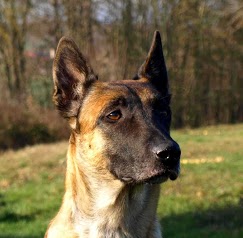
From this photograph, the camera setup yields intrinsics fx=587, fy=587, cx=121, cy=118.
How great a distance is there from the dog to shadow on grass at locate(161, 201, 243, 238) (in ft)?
9.37

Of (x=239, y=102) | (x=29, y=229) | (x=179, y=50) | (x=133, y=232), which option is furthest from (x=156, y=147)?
(x=239, y=102)

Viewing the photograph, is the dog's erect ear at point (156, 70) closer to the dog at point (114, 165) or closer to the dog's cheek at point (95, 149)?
the dog at point (114, 165)

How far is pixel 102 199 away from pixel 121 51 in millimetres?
19809

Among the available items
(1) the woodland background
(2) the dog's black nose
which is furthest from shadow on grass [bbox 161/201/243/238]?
(1) the woodland background

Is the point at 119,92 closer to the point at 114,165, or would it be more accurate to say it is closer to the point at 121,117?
the point at 121,117

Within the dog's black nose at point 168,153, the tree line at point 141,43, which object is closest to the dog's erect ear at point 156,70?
the dog's black nose at point 168,153

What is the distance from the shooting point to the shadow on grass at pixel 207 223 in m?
7.36

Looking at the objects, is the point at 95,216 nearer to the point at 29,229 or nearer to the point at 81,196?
the point at 81,196

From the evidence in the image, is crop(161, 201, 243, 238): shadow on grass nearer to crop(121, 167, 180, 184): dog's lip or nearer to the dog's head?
the dog's head

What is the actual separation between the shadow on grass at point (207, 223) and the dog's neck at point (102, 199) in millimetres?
2883

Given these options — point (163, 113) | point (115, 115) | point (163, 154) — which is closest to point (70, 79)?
point (115, 115)

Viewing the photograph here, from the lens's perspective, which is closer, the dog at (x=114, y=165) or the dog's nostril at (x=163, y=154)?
the dog's nostril at (x=163, y=154)

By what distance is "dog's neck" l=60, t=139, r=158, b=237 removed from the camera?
4.55 m

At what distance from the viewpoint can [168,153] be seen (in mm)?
4156
